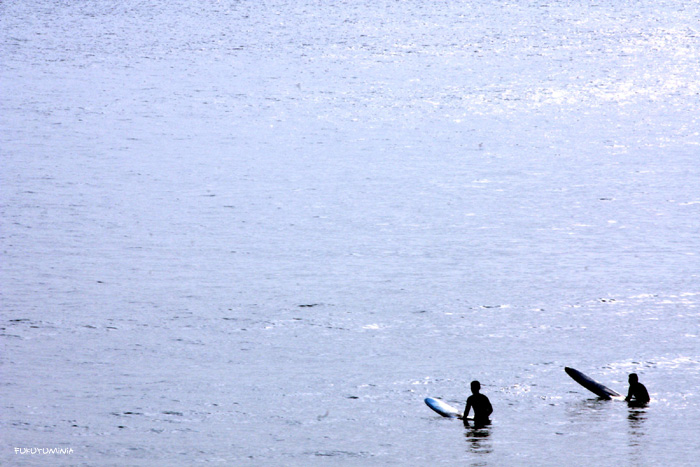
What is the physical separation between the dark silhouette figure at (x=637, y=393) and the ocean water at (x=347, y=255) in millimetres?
138

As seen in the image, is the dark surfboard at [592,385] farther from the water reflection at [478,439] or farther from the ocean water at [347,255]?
the water reflection at [478,439]

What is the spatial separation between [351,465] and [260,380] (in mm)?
2524

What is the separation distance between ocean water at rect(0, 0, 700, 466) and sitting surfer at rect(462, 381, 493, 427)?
25 centimetres

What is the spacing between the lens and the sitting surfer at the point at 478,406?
38.1 ft

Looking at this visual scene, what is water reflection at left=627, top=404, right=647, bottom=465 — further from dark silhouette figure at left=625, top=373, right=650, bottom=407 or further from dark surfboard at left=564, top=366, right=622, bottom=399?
dark surfboard at left=564, top=366, right=622, bottom=399

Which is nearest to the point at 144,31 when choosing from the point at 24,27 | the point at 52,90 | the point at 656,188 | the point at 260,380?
the point at 24,27

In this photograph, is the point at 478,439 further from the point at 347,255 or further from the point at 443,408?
the point at 347,255

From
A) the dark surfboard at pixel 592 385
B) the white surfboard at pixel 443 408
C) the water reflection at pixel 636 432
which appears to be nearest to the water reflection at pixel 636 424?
the water reflection at pixel 636 432

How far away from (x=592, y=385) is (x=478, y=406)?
5.43ft

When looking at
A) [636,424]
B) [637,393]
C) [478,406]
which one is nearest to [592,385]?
[637,393]

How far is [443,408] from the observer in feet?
39.2

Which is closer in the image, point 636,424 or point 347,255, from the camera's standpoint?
point 636,424

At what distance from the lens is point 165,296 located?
1588 centimetres

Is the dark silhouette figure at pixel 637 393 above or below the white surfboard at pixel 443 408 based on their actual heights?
above
